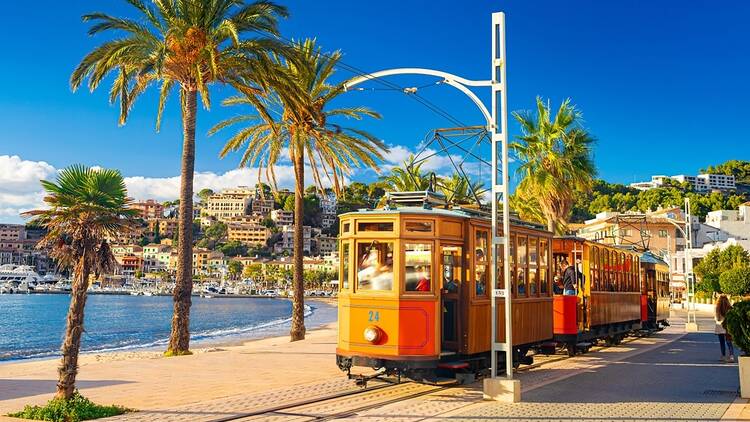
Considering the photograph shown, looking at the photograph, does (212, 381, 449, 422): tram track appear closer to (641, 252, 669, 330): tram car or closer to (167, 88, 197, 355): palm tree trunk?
(167, 88, 197, 355): palm tree trunk

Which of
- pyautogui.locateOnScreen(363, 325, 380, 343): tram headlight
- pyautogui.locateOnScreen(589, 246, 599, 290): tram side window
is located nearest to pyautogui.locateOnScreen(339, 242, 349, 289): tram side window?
pyautogui.locateOnScreen(363, 325, 380, 343): tram headlight

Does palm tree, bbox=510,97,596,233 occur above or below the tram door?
above

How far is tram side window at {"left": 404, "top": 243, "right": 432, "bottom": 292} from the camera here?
11914mm

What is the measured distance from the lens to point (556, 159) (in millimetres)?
27750

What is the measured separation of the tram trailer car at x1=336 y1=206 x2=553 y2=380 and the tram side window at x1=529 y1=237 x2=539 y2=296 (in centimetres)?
196

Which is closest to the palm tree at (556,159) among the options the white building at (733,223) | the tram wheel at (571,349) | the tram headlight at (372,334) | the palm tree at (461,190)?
the palm tree at (461,190)

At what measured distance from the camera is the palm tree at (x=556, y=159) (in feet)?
91.5

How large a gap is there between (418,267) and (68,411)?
5.79 metres

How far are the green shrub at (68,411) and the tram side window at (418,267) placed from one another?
4.97m

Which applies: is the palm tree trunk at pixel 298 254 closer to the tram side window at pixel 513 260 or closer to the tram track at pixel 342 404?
the tram side window at pixel 513 260

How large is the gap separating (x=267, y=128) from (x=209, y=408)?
16185 mm

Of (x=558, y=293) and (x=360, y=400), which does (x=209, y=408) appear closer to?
(x=360, y=400)

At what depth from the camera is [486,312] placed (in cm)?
1302

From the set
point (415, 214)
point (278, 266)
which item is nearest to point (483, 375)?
point (415, 214)
